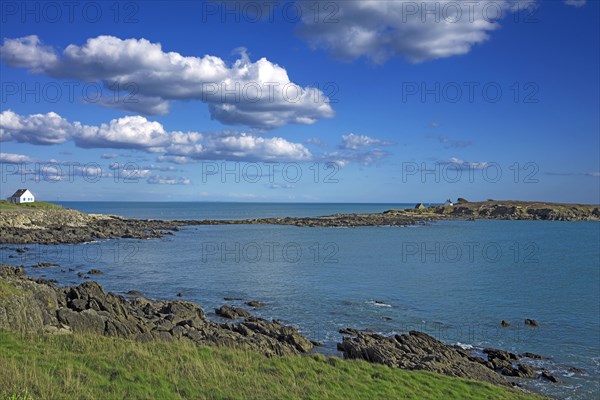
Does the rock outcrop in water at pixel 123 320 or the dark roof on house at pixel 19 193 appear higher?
the dark roof on house at pixel 19 193

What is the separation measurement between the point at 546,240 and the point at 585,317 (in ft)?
245

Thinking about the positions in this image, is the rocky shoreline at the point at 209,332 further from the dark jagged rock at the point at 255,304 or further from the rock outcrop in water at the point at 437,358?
the dark jagged rock at the point at 255,304

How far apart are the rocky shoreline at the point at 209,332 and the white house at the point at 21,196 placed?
435ft

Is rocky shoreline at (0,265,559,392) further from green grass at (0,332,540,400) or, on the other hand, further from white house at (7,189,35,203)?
white house at (7,189,35,203)

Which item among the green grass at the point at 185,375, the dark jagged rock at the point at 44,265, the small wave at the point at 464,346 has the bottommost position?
the small wave at the point at 464,346

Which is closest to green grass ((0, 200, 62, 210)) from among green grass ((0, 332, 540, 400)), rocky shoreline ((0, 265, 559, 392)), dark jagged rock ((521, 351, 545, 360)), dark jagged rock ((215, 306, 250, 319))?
dark jagged rock ((215, 306, 250, 319))

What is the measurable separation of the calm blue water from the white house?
76.1 meters

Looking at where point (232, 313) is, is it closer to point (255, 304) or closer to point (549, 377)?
point (255, 304)

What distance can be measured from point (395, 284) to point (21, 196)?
13385 centimetres

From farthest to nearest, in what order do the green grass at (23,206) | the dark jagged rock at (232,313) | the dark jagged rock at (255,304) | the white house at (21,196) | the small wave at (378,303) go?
the white house at (21,196) → the green grass at (23,206) → the small wave at (378,303) → the dark jagged rock at (255,304) → the dark jagged rock at (232,313)

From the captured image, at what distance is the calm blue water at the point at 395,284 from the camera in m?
31.0

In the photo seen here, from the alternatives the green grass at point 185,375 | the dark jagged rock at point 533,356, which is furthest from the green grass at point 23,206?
the dark jagged rock at point 533,356

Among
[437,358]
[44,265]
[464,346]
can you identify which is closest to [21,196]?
[44,265]

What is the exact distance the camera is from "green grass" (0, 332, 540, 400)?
42.7 feet
